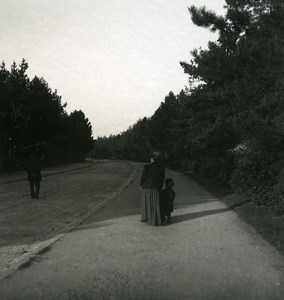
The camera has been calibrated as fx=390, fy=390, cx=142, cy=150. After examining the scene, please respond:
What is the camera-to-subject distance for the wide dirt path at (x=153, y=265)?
457 centimetres

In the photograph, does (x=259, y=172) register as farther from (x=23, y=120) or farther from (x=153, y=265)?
(x=23, y=120)

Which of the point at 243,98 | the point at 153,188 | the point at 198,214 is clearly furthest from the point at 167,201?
the point at 243,98

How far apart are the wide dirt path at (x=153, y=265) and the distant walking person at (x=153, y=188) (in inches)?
12.2

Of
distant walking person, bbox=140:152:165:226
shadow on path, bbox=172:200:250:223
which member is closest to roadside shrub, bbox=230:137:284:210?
shadow on path, bbox=172:200:250:223

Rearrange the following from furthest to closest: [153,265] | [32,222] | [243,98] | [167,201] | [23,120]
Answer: [23,120]
[243,98]
[32,222]
[167,201]
[153,265]

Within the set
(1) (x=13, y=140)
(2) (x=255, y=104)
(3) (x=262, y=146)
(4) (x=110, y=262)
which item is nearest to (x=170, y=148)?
(1) (x=13, y=140)

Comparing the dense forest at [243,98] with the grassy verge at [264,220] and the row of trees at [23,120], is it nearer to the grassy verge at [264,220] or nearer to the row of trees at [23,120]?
the grassy verge at [264,220]

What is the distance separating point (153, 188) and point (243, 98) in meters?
7.97

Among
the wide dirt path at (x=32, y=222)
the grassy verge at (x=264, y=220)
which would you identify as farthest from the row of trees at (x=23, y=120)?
the grassy verge at (x=264, y=220)

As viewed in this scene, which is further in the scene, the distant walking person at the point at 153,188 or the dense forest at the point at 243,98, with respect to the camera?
the dense forest at the point at 243,98

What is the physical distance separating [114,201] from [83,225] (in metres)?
4.77

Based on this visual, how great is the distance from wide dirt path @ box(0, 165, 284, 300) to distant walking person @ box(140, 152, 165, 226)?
0.31 m

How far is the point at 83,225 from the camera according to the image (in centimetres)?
904

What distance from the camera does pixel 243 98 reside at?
606 inches
